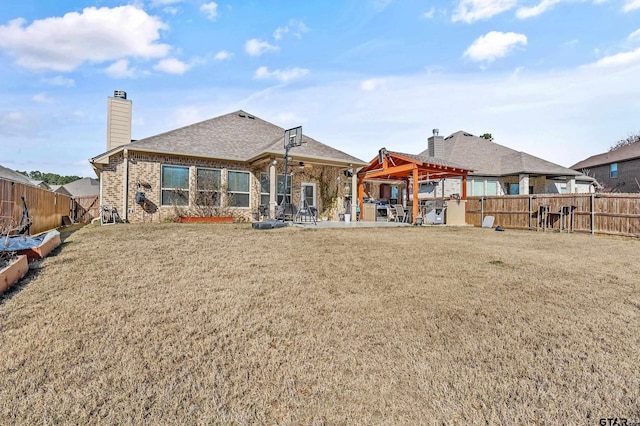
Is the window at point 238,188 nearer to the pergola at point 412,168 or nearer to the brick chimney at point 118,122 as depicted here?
the brick chimney at point 118,122

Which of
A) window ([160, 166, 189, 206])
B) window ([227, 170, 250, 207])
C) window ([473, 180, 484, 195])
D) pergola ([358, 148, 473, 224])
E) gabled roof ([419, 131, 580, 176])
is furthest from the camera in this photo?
window ([473, 180, 484, 195])

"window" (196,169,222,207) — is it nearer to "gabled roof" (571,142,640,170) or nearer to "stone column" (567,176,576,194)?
"stone column" (567,176,576,194)

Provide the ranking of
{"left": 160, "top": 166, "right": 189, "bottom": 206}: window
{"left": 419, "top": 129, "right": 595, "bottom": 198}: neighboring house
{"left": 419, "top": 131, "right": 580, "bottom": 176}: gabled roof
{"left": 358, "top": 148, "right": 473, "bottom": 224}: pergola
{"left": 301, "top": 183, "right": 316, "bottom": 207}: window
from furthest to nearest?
{"left": 419, "top": 129, "right": 595, "bottom": 198}: neighboring house, {"left": 419, "top": 131, "right": 580, "bottom": 176}: gabled roof, {"left": 301, "top": 183, "right": 316, "bottom": 207}: window, {"left": 358, "top": 148, "right": 473, "bottom": 224}: pergola, {"left": 160, "top": 166, "right": 189, "bottom": 206}: window

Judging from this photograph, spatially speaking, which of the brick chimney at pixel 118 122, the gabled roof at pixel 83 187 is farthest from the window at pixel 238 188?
the gabled roof at pixel 83 187

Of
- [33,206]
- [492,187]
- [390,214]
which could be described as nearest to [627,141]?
[492,187]

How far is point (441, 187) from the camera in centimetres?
2181

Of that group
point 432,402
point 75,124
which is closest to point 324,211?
point 432,402

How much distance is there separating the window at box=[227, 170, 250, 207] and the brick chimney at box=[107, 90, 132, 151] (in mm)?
5234

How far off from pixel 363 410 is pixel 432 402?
17.5 inches

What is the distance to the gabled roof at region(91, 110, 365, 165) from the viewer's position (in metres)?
12.9

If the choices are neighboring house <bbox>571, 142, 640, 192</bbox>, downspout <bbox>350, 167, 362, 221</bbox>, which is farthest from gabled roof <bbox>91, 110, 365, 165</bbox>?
neighboring house <bbox>571, 142, 640, 192</bbox>

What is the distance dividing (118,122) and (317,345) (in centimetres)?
1622

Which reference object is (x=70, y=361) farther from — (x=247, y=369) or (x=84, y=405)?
(x=247, y=369)

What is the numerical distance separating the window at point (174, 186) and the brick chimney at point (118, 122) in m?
3.39
